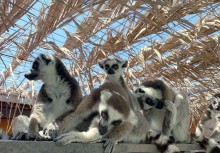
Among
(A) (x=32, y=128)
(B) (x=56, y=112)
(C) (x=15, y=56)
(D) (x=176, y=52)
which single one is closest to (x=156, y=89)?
(B) (x=56, y=112)

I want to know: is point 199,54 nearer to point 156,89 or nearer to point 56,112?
point 156,89

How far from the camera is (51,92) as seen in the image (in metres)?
3.58

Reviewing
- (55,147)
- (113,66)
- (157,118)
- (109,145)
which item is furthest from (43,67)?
(55,147)

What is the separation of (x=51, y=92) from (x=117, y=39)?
6.64 ft

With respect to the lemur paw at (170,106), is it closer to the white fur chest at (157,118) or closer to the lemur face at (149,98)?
the lemur face at (149,98)

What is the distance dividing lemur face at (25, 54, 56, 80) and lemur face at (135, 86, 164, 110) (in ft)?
3.25

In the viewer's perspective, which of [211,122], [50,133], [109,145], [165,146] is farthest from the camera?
[211,122]

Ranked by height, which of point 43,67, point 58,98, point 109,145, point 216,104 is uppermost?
point 43,67

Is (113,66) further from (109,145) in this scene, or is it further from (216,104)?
(216,104)

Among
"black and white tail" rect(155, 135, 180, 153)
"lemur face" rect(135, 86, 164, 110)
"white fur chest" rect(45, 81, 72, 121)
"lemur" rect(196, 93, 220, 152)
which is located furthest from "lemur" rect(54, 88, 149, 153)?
"lemur" rect(196, 93, 220, 152)

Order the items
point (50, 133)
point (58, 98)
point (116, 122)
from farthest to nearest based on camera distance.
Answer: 1. point (58, 98)
2. point (50, 133)
3. point (116, 122)

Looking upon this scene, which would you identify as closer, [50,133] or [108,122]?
[108,122]

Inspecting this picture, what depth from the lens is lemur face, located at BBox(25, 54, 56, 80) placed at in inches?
144

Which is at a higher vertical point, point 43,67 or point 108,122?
point 43,67
